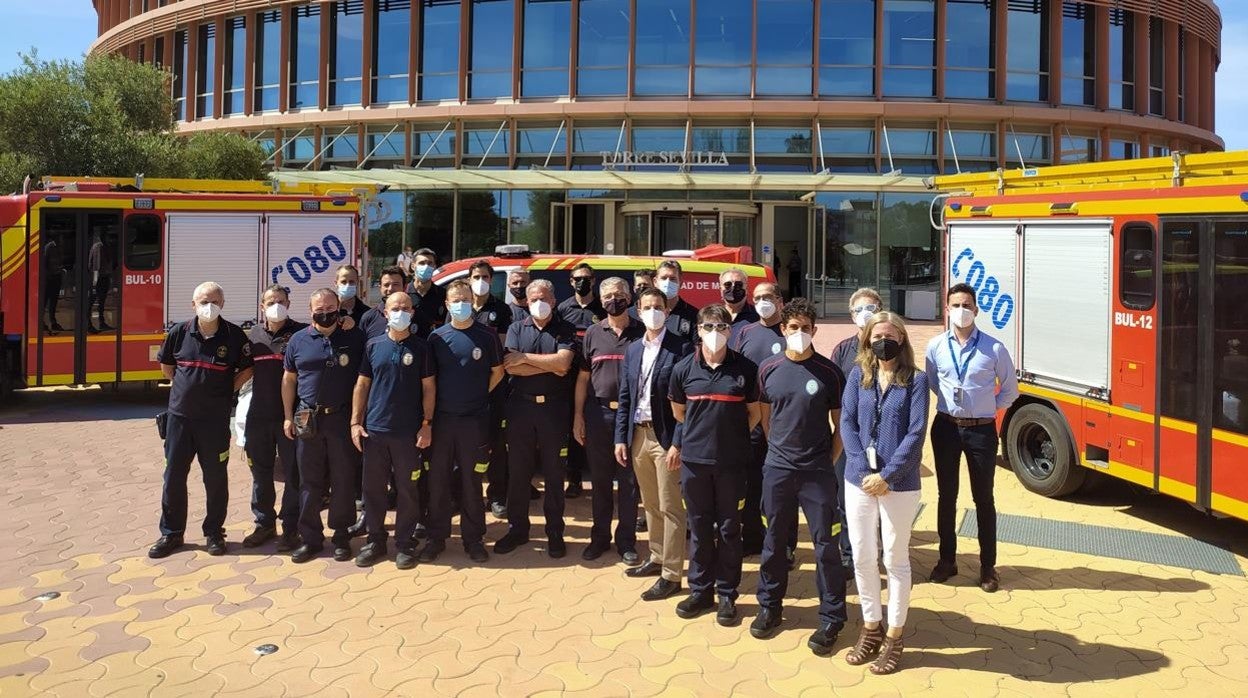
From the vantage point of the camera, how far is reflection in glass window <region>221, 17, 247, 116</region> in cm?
2672

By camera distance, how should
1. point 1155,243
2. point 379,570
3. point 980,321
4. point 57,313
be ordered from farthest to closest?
point 57,313 → point 980,321 → point 1155,243 → point 379,570

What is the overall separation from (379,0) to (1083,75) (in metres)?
20.0

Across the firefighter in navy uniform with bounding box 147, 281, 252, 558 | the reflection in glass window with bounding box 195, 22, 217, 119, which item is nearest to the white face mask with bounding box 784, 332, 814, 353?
the firefighter in navy uniform with bounding box 147, 281, 252, 558

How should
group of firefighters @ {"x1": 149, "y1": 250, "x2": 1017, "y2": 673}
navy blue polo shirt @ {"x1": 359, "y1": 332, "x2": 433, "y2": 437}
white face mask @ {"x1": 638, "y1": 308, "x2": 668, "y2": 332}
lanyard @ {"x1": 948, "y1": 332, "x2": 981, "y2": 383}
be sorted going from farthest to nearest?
1. navy blue polo shirt @ {"x1": 359, "y1": 332, "x2": 433, "y2": 437}
2. lanyard @ {"x1": 948, "y1": 332, "x2": 981, "y2": 383}
3. white face mask @ {"x1": 638, "y1": 308, "x2": 668, "y2": 332}
4. group of firefighters @ {"x1": 149, "y1": 250, "x2": 1017, "y2": 673}

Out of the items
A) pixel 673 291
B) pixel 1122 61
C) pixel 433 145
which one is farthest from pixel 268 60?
pixel 1122 61

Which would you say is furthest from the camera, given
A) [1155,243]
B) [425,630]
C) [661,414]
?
[1155,243]

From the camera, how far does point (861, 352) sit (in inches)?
175

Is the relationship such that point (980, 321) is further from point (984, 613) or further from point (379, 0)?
point (379, 0)

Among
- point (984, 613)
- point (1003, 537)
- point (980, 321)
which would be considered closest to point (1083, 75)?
point (980, 321)

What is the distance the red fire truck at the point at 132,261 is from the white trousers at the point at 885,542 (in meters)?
8.81

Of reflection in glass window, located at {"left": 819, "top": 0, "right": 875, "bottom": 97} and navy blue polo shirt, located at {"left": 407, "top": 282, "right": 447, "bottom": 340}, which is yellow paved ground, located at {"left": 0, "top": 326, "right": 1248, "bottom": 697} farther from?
reflection in glass window, located at {"left": 819, "top": 0, "right": 875, "bottom": 97}

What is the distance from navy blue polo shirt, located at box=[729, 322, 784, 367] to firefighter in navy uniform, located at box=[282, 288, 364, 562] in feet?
8.64

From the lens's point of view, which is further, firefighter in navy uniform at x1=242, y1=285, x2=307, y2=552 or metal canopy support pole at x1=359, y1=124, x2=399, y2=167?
metal canopy support pole at x1=359, y1=124, x2=399, y2=167

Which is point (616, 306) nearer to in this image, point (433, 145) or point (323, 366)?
point (323, 366)
